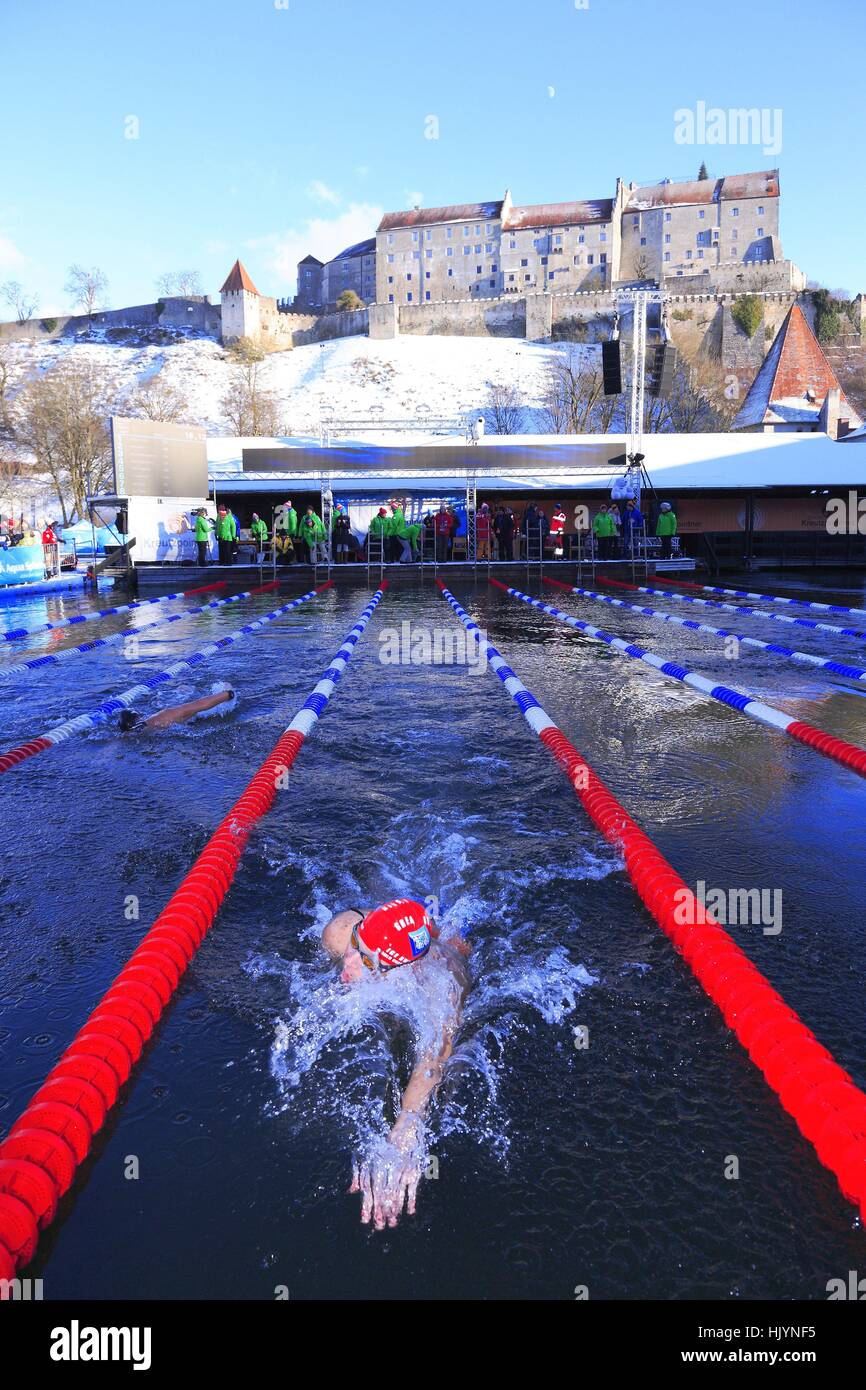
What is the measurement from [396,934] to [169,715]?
4.49 meters

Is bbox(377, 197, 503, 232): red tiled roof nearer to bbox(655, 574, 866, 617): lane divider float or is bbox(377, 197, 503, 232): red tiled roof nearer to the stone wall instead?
the stone wall

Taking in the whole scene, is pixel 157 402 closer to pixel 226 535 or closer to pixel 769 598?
pixel 226 535

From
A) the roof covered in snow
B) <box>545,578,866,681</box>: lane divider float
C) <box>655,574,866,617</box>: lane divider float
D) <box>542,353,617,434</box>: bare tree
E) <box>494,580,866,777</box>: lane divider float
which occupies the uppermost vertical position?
<box>542,353,617,434</box>: bare tree

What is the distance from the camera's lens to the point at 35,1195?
2.15 metres

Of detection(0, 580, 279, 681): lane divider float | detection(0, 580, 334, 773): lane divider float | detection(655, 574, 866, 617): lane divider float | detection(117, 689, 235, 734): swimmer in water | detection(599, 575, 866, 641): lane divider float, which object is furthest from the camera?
detection(655, 574, 866, 617): lane divider float

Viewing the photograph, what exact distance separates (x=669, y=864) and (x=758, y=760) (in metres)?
2.17

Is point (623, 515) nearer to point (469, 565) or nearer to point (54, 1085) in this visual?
point (469, 565)

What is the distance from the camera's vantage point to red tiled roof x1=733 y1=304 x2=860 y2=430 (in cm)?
4475

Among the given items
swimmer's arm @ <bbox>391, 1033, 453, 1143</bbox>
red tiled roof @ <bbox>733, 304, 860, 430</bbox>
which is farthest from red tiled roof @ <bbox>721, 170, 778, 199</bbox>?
swimmer's arm @ <bbox>391, 1033, 453, 1143</bbox>

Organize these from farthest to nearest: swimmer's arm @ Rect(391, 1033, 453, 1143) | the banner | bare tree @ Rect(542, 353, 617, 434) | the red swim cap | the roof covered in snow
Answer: bare tree @ Rect(542, 353, 617, 434) → the roof covered in snow → the banner → the red swim cap → swimmer's arm @ Rect(391, 1033, 453, 1143)

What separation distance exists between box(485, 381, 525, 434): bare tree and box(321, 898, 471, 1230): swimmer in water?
190 feet

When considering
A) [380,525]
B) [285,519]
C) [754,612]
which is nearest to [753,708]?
[754,612]

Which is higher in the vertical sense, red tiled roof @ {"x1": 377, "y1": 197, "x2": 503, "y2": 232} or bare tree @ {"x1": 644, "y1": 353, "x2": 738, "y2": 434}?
red tiled roof @ {"x1": 377, "y1": 197, "x2": 503, "y2": 232}
